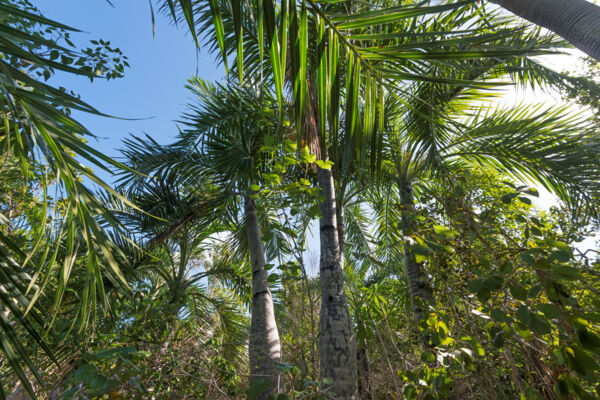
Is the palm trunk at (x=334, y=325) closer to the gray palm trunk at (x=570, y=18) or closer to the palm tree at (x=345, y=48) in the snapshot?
the palm tree at (x=345, y=48)

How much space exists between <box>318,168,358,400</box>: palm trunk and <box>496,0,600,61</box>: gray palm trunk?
1960 millimetres

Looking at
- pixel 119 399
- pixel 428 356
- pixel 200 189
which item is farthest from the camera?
pixel 200 189

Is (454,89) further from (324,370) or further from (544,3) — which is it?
(324,370)

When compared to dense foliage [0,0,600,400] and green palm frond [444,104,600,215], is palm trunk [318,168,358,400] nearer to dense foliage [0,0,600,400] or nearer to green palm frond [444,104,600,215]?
Answer: dense foliage [0,0,600,400]

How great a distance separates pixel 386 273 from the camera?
505cm

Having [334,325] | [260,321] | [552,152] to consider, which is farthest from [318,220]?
[552,152]

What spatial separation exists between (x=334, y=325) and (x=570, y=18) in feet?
8.30

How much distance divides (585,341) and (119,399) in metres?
2.39

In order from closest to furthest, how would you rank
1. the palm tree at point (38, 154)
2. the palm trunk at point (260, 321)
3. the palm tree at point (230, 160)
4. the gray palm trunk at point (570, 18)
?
1. the palm tree at point (38, 154)
2. the gray palm trunk at point (570, 18)
3. the palm trunk at point (260, 321)
4. the palm tree at point (230, 160)

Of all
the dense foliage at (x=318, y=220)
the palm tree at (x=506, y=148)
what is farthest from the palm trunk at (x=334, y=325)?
the palm tree at (x=506, y=148)

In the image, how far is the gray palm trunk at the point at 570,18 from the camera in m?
2.00

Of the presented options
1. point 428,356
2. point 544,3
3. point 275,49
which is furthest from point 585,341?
point 544,3

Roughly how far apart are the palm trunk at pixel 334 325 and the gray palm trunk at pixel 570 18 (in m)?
1.96

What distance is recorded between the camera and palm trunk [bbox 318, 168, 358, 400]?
206cm
